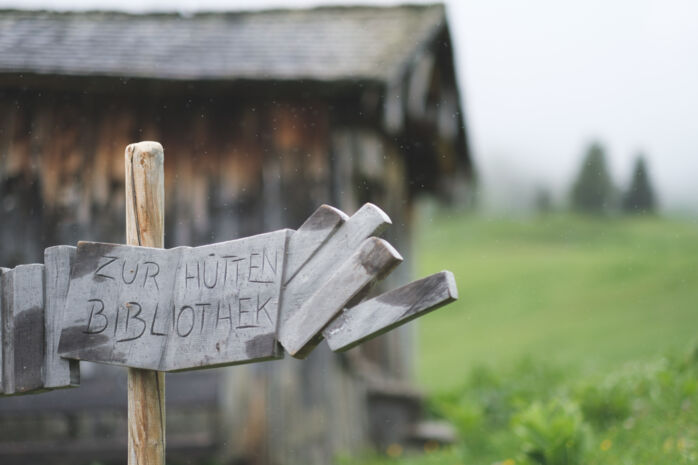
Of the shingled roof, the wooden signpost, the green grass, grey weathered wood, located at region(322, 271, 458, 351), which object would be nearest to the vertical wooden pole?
the wooden signpost

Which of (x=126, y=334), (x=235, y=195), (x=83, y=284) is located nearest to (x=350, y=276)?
(x=126, y=334)

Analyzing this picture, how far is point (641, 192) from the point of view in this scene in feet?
13.6

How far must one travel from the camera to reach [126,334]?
7.61 ft

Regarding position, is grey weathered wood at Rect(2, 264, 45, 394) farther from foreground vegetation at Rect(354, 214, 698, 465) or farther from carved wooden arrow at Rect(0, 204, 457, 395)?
foreground vegetation at Rect(354, 214, 698, 465)

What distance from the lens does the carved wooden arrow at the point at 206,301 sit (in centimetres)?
211

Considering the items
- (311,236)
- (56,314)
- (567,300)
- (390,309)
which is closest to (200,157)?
(56,314)

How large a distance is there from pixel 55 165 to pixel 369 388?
10.5 feet

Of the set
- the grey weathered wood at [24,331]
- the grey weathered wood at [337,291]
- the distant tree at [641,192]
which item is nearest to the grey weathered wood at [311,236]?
the grey weathered wood at [337,291]

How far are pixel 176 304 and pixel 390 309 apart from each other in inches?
28.5

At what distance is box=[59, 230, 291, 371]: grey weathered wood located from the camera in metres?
2.23

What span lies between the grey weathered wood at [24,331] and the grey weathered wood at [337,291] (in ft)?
2.88

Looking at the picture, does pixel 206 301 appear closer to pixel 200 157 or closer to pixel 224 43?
pixel 200 157

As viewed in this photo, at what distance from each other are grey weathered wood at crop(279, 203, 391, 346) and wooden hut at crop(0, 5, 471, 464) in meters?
2.69

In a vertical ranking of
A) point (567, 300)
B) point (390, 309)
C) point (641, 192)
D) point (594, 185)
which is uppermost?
point (594, 185)
